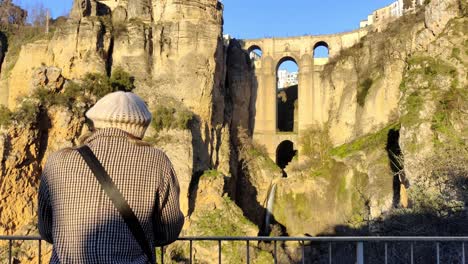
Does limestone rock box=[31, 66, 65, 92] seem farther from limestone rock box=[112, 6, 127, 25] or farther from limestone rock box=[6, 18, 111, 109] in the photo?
A: limestone rock box=[112, 6, 127, 25]

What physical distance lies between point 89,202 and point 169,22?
2244 cm

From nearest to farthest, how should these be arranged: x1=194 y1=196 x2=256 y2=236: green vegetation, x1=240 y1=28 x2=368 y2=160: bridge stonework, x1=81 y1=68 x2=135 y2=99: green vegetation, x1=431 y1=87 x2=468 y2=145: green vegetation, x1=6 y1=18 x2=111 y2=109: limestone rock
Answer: x1=431 y1=87 x2=468 y2=145: green vegetation
x1=194 y1=196 x2=256 y2=236: green vegetation
x1=81 y1=68 x2=135 y2=99: green vegetation
x1=6 y1=18 x2=111 y2=109: limestone rock
x1=240 y1=28 x2=368 y2=160: bridge stonework

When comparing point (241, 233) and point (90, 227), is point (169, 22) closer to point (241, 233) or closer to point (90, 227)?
point (241, 233)

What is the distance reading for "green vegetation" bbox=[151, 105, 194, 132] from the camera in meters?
22.2

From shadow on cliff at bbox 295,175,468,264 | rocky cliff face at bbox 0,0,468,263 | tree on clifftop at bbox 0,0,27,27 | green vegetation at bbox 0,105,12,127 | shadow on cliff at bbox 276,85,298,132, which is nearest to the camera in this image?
shadow on cliff at bbox 295,175,468,264

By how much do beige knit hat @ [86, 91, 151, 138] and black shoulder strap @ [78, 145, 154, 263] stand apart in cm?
20

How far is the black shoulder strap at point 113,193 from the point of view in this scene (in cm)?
277

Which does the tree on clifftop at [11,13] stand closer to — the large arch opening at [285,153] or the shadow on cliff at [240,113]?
the shadow on cliff at [240,113]

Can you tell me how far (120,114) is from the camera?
2875 mm

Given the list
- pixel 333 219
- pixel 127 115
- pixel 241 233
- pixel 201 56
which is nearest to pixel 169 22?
pixel 201 56

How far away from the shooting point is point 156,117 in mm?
22188

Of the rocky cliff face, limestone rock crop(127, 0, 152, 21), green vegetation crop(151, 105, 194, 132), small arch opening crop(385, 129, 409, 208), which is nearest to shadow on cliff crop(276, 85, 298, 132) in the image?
the rocky cliff face

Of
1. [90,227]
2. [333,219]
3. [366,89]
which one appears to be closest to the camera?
[90,227]

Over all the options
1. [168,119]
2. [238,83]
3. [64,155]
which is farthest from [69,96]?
[64,155]
